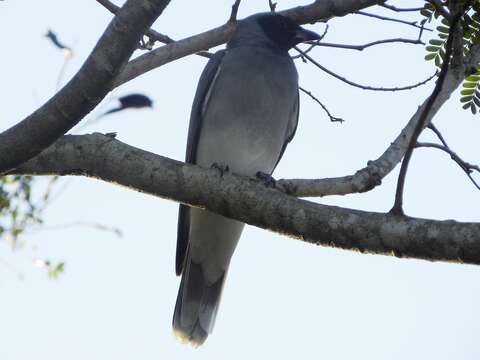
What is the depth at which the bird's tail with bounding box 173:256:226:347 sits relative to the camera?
5.34 meters

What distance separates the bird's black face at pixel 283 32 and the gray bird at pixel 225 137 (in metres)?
0.02

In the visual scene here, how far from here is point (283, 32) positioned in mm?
5879

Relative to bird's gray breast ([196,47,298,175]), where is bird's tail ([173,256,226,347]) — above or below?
below

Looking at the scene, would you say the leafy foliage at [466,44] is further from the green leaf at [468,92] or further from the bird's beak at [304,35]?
the bird's beak at [304,35]

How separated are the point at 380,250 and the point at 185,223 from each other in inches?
111

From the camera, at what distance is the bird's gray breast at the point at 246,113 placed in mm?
5102

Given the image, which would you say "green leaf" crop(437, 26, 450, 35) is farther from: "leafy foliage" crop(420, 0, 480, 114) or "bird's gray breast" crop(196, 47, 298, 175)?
"bird's gray breast" crop(196, 47, 298, 175)

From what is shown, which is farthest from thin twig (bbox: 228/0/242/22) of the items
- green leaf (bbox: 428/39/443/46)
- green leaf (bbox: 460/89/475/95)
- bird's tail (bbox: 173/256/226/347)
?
bird's tail (bbox: 173/256/226/347)

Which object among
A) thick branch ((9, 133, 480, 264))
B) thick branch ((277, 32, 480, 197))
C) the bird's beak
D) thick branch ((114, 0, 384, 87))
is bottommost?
thick branch ((9, 133, 480, 264))

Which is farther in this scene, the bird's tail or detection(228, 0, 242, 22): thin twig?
the bird's tail

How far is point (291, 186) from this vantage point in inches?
155

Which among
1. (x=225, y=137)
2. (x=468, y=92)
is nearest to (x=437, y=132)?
(x=468, y=92)

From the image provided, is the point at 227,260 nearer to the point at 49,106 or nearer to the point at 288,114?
the point at 288,114

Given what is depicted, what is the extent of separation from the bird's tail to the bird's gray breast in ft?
2.89
